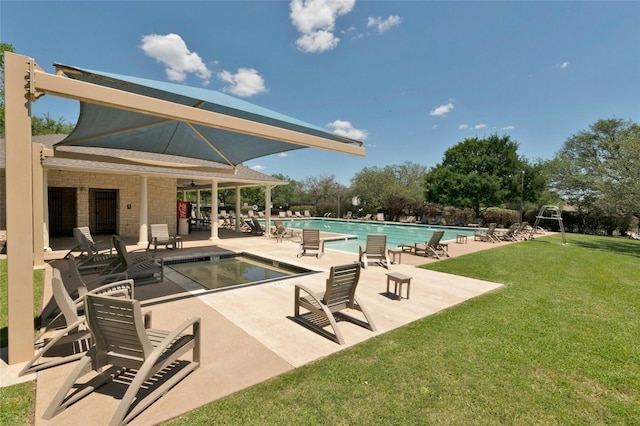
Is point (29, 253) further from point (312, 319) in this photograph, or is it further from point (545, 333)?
point (545, 333)

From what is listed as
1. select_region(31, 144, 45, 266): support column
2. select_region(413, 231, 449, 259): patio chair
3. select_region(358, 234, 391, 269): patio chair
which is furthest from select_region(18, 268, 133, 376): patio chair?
select_region(413, 231, 449, 259): patio chair

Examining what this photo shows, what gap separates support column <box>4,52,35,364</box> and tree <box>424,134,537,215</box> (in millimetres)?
31950

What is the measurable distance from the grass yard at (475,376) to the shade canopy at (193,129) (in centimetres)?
340

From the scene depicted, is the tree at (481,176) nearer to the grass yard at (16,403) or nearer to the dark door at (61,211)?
the dark door at (61,211)

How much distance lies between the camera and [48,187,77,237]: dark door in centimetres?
1534

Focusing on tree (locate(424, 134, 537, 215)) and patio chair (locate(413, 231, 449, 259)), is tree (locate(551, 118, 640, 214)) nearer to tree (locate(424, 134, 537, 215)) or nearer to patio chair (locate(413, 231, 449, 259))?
tree (locate(424, 134, 537, 215))

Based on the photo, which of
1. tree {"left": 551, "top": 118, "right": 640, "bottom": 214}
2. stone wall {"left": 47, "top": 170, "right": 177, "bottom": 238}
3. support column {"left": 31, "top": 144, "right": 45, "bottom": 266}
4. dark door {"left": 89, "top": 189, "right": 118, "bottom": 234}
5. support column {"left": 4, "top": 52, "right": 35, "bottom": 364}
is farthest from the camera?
dark door {"left": 89, "top": 189, "right": 118, "bottom": 234}

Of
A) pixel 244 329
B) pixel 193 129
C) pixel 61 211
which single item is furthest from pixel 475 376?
pixel 61 211

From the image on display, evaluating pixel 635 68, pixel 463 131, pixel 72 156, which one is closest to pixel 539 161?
pixel 463 131

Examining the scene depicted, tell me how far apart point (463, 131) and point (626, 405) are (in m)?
36.1

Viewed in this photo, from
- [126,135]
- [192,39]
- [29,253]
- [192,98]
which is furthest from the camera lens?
[192,39]

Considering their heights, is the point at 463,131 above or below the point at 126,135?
above

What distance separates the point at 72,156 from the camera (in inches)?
292

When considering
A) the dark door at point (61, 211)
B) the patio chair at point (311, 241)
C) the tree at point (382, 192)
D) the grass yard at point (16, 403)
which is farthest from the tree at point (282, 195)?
the grass yard at point (16, 403)
